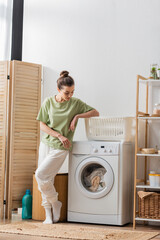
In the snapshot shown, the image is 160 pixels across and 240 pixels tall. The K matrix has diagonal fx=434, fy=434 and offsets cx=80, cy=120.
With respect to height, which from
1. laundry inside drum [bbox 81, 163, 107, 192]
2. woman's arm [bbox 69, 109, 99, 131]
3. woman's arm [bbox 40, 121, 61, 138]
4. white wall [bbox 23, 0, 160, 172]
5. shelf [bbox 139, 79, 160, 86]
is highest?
Answer: white wall [bbox 23, 0, 160, 172]

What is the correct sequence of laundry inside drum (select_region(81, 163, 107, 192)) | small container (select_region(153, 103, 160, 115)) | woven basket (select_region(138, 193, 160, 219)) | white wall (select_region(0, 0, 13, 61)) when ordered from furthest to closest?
white wall (select_region(0, 0, 13, 61))
laundry inside drum (select_region(81, 163, 107, 192))
small container (select_region(153, 103, 160, 115))
woven basket (select_region(138, 193, 160, 219))

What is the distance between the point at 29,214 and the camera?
4480 millimetres

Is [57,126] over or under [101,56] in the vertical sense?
under

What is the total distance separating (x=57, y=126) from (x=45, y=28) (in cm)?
140

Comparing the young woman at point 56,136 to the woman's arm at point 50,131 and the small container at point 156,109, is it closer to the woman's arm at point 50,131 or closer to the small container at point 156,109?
the woman's arm at point 50,131

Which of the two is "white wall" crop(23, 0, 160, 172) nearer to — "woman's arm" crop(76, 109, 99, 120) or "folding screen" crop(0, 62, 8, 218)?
"woman's arm" crop(76, 109, 99, 120)

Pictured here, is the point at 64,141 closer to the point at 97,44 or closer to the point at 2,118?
the point at 2,118

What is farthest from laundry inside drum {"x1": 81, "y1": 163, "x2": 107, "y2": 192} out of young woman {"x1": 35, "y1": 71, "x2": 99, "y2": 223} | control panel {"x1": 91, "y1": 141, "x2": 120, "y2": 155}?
young woman {"x1": 35, "y1": 71, "x2": 99, "y2": 223}

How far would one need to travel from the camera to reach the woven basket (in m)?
3.94

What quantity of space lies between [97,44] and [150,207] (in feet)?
6.08

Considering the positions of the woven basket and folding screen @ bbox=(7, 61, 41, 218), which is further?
folding screen @ bbox=(7, 61, 41, 218)

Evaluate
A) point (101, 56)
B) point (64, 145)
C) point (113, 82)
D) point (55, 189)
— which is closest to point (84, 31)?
point (101, 56)

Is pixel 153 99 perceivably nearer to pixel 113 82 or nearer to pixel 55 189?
pixel 113 82

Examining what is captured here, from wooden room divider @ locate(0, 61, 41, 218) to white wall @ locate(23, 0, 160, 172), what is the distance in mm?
310
